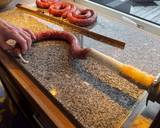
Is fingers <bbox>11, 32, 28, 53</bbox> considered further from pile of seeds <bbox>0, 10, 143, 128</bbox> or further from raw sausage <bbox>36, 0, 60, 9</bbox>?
raw sausage <bbox>36, 0, 60, 9</bbox>

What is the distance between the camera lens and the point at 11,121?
902 millimetres

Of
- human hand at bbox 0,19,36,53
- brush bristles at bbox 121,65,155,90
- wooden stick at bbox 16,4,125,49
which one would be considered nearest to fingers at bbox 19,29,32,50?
human hand at bbox 0,19,36,53

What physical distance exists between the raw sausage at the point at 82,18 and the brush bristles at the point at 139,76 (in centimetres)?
32

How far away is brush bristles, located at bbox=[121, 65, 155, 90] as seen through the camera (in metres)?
0.38

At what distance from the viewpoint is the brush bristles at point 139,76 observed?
1.26ft

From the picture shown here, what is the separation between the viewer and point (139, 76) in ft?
1.32

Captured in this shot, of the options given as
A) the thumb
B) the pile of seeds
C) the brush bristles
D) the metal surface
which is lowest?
the pile of seeds

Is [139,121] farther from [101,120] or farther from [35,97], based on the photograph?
[35,97]

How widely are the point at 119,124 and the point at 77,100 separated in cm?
11

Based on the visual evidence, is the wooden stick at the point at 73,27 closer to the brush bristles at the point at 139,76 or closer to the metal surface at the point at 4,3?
the metal surface at the point at 4,3

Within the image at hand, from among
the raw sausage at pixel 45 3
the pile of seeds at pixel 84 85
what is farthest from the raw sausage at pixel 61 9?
the pile of seeds at pixel 84 85

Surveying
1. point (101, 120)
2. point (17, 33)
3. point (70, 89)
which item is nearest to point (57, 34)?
point (17, 33)

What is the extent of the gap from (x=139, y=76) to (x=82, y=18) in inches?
14.7

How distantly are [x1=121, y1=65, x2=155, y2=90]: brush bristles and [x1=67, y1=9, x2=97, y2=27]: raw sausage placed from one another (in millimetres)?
318
